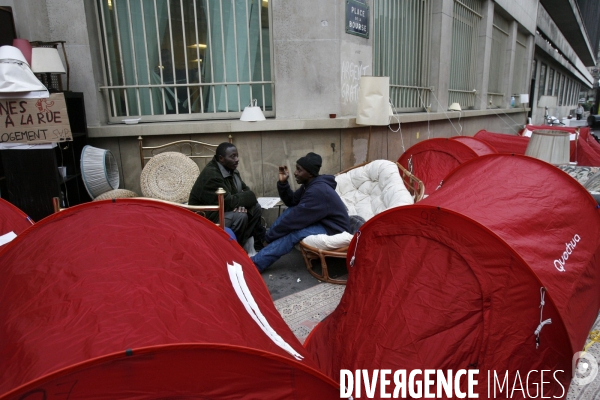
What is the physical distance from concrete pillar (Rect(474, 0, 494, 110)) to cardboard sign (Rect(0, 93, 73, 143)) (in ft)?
35.5

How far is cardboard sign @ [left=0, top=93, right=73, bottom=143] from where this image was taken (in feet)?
14.1

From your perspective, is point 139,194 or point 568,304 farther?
point 139,194

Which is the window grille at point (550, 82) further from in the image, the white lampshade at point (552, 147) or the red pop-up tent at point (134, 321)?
the red pop-up tent at point (134, 321)

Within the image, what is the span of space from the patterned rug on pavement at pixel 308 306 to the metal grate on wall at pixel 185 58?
126 inches

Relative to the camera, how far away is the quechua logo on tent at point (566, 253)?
2.47m

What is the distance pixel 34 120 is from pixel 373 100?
4137 mm

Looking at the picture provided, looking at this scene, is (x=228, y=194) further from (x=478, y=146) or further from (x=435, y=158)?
(x=478, y=146)

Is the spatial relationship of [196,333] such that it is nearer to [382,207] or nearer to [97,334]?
[97,334]

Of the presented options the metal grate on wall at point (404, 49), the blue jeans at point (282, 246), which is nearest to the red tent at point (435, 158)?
the metal grate on wall at point (404, 49)

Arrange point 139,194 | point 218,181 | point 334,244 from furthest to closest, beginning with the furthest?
1. point 139,194
2. point 218,181
3. point 334,244

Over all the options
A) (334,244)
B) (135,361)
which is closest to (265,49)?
(334,244)

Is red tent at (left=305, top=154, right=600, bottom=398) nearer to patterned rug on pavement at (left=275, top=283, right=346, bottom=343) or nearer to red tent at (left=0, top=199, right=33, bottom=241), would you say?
patterned rug on pavement at (left=275, top=283, right=346, bottom=343)

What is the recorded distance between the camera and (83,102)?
5.48 metres

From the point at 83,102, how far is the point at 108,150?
0.74m
